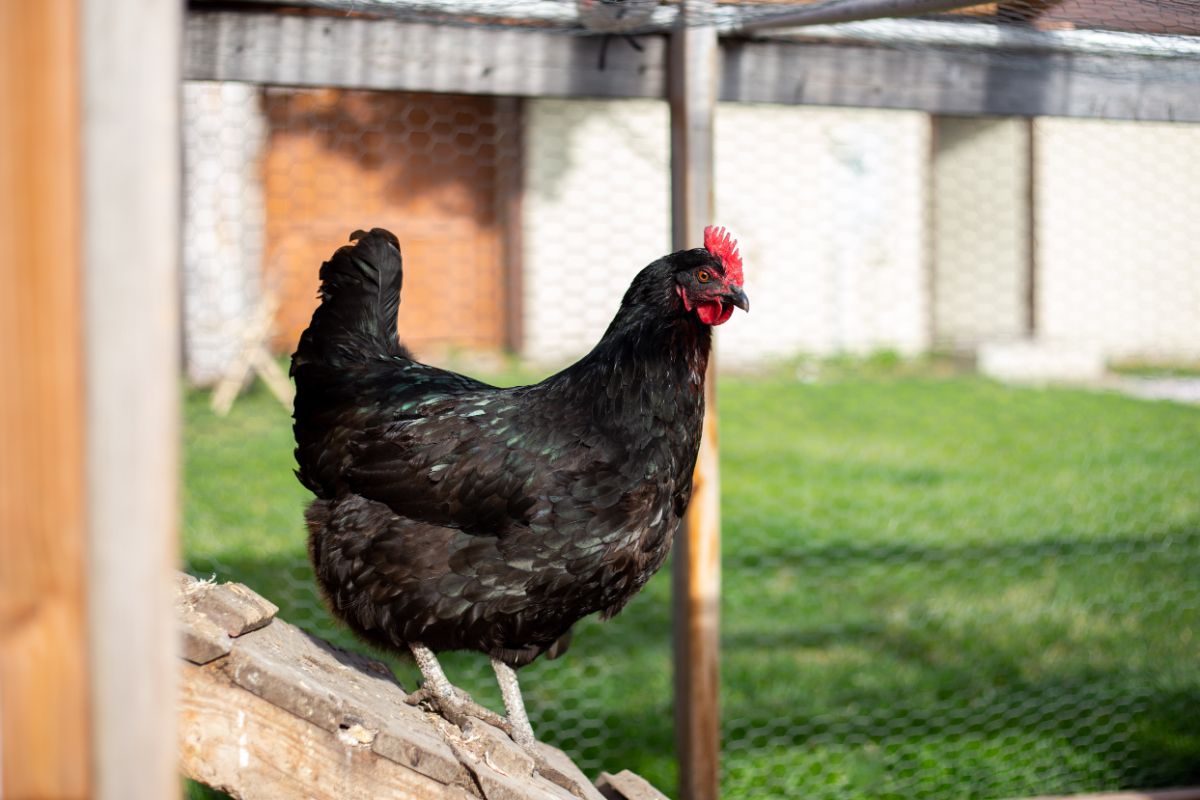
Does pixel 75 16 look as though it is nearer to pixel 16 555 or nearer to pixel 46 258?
pixel 46 258

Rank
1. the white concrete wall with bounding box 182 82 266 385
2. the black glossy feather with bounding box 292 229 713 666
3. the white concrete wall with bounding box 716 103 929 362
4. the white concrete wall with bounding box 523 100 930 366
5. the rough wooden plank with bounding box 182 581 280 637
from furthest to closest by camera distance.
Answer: the white concrete wall with bounding box 716 103 929 362, the white concrete wall with bounding box 523 100 930 366, the white concrete wall with bounding box 182 82 266 385, the black glossy feather with bounding box 292 229 713 666, the rough wooden plank with bounding box 182 581 280 637

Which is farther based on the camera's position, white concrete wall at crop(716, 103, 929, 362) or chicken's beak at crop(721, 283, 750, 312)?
white concrete wall at crop(716, 103, 929, 362)

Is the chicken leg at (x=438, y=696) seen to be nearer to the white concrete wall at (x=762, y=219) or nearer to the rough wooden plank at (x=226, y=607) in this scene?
the rough wooden plank at (x=226, y=607)

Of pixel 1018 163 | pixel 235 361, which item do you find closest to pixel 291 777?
pixel 235 361

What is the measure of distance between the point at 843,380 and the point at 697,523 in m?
7.32

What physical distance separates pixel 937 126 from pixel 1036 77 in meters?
9.39

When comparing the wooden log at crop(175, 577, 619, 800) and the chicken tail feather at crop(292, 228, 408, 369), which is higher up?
the chicken tail feather at crop(292, 228, 408, 369)

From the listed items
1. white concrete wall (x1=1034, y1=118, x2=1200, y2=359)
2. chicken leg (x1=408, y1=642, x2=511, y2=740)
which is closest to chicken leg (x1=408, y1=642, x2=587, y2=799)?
chicken leg (x1=408, y1=642, x2=511, y2=740)

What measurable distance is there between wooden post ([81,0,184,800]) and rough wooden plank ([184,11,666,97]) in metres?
1.76

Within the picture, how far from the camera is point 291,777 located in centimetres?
172

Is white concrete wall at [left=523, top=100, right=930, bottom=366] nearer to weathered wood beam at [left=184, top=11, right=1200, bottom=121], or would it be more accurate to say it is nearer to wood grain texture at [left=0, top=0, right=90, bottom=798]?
weathered wood beam at [left=184, top=11, right=1200, bottom=121]

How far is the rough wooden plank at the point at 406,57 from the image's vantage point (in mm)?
2422

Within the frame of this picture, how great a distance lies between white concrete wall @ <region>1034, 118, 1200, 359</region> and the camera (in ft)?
34.6

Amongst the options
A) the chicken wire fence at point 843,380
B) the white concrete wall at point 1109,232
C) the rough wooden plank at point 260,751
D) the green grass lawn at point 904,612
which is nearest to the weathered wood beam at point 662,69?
the chicken wire fence at point 843,380
